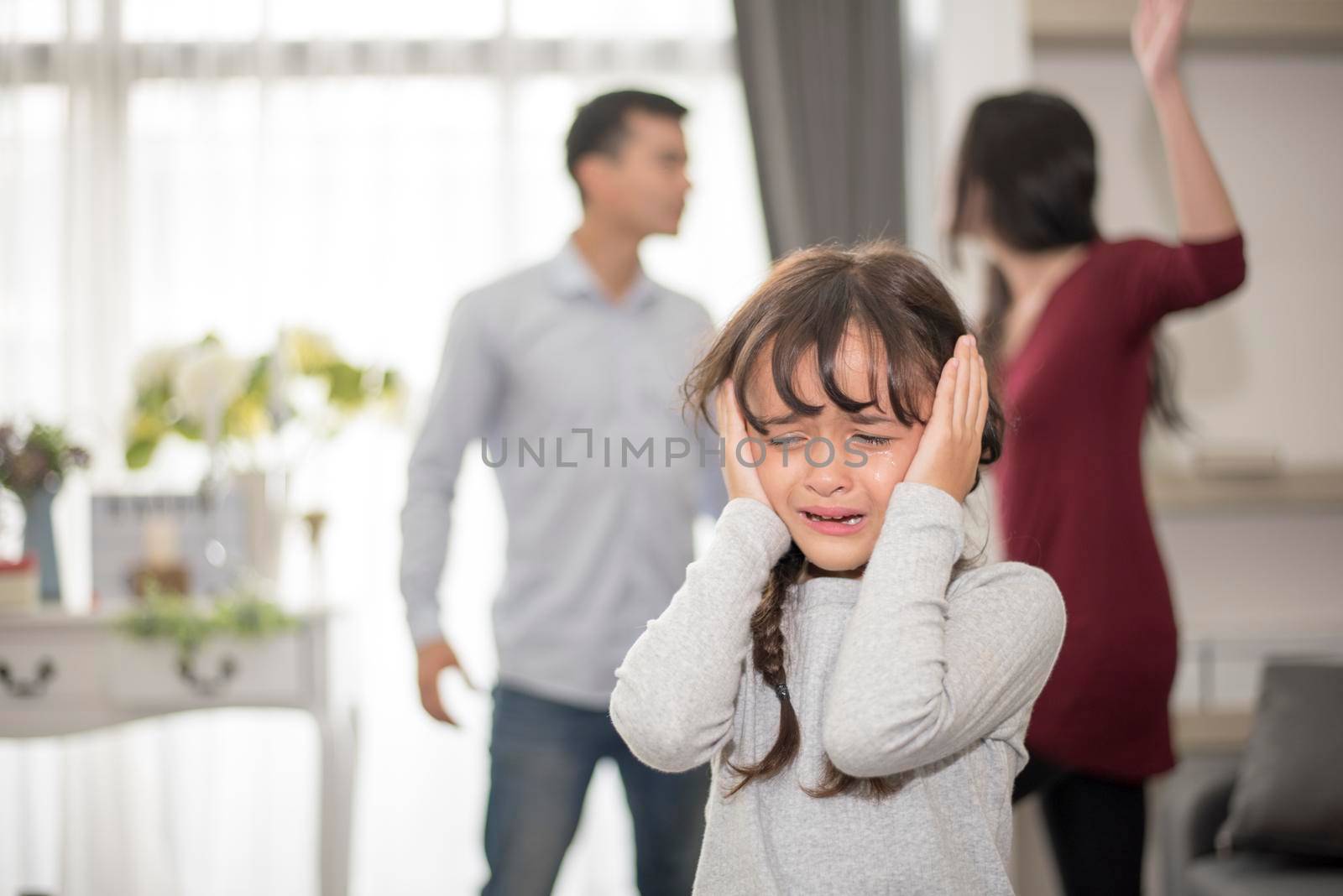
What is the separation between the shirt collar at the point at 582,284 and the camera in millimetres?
1961

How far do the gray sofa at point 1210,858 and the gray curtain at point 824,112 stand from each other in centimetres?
147

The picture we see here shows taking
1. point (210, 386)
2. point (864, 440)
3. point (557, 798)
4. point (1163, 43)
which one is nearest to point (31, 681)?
point (210, 386)

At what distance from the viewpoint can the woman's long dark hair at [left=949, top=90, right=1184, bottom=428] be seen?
170cm

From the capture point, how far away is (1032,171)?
1.70 m

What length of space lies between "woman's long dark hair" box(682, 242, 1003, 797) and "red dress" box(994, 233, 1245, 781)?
60cm

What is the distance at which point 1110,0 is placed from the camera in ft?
8.93

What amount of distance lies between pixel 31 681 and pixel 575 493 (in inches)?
51.0

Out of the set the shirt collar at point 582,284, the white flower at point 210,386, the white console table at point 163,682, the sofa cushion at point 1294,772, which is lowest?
the sofa cushion at point 1294,772

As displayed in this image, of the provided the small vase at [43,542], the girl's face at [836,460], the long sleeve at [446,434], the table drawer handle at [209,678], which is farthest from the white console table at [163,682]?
the girl's face at [836,460]

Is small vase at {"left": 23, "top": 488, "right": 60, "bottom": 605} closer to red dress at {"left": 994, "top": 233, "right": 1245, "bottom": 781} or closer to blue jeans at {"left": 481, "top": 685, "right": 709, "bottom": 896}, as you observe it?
blue jeans at {"left": 481, "top": 685, "right": 709, "bottom": 896}

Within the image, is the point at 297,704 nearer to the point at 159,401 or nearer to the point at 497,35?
the point at 159,401

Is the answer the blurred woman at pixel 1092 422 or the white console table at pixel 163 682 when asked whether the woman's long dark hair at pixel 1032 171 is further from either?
the white console table at pixel 163 682

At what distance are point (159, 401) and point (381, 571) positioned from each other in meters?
0.80

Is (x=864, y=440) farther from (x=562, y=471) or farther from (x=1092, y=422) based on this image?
(x=562, y=471)
